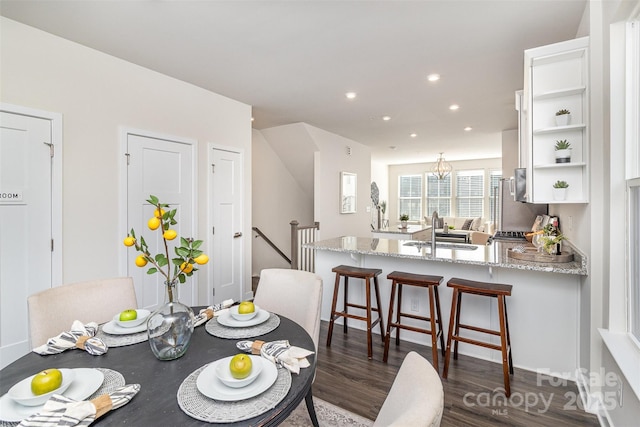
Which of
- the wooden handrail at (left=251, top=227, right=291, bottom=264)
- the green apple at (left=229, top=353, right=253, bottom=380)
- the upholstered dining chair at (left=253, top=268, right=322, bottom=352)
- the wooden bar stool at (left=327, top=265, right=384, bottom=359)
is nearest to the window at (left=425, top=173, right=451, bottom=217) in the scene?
the wooden handrail at (left=251, top=227, right=291, bottom=264)

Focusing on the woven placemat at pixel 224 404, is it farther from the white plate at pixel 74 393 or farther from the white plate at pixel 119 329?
the white plate at pixel 119 329

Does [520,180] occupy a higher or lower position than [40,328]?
higher

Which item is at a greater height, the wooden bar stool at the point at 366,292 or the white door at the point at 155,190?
the white door at the point at 155,190

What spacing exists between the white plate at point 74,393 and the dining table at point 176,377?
22mm

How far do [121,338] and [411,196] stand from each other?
417 inches

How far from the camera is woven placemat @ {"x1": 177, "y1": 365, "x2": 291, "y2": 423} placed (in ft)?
2.96

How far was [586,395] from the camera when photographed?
2082 mm

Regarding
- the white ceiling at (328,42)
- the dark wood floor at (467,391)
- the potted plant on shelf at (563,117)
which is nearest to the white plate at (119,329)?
the dark wood floor at (467,391)

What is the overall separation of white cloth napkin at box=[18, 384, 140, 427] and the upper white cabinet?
105 inches

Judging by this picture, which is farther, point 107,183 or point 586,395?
point 107,183

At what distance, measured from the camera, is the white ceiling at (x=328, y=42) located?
2.22m

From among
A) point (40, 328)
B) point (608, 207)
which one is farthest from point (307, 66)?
point (40, 328)

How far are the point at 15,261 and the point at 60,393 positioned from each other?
211 centimetres

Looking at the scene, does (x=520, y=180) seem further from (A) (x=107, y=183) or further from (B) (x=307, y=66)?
(A) (x=107, y=183)
